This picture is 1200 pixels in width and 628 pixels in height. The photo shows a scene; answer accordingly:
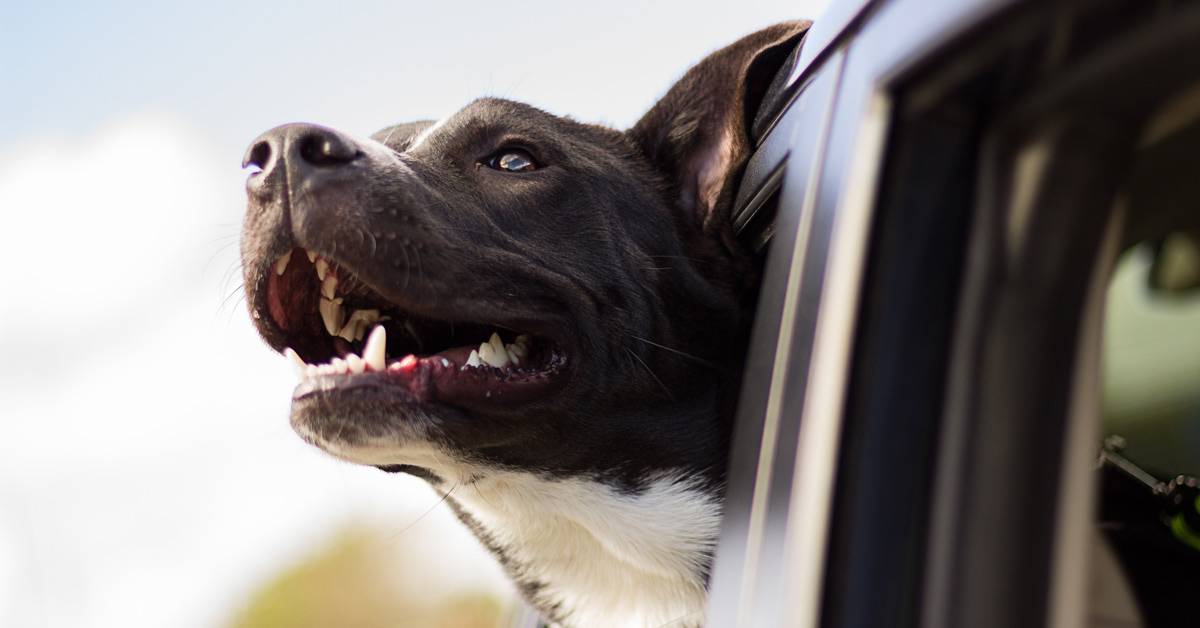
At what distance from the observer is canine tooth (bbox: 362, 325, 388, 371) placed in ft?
6.39

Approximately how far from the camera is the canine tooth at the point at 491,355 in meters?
2.07

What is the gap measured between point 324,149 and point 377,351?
431 millimetres

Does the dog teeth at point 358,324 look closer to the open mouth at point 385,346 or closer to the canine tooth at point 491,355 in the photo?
the open mouth at point 385,346

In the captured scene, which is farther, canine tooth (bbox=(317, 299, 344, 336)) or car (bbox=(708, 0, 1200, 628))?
canine tooth (bbox=(317, 299, 344, 336))

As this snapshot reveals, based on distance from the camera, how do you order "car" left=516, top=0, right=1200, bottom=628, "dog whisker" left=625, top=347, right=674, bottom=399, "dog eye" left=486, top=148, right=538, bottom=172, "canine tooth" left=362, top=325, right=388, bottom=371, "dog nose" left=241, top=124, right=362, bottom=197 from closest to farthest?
"car" left=516, top=0, right=1200, bottom=628 → "dog nose" left=241, top=124, right=362, bottom=197 → "canine tooth" left=362, top=325, right=388, bottom=371 → "dog whisker" left=625, top=347, right=674, bottom=399 → "dog eye" left=486, top=148, right=538, bottom=172

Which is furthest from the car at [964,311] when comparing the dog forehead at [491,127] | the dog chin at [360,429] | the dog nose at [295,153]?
the dog forehead at [491,127]

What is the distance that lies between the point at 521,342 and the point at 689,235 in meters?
0.55

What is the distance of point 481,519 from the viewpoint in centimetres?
257

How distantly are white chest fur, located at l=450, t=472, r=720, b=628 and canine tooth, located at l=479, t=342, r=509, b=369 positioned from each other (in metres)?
0.30

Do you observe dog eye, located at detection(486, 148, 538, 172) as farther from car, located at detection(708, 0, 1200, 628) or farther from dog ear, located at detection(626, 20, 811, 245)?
car, located at detection(708, 0, 1200, 628)

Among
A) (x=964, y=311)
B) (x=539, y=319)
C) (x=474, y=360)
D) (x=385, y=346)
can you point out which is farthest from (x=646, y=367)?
(x=964, y=311)

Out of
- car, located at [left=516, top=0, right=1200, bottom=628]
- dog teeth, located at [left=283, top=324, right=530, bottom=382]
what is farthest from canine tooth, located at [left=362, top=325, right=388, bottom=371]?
car, located at [left=516, top=0, right=1200, bottom=628]

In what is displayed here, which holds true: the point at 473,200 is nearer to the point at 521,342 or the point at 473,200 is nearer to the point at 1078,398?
the point at 521,342

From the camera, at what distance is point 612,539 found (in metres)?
2.26
